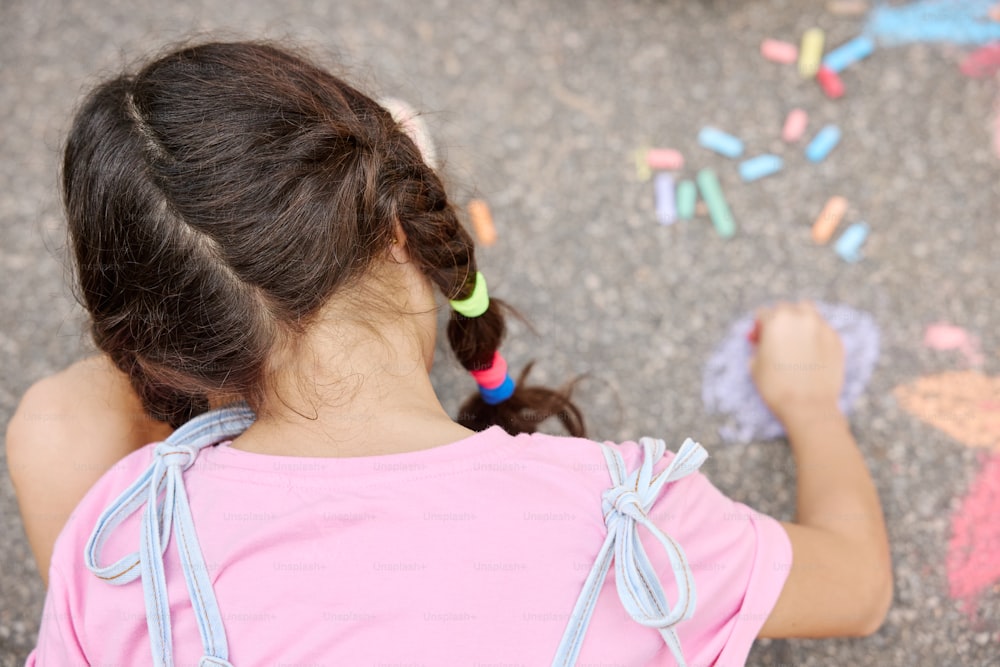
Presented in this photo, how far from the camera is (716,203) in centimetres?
169

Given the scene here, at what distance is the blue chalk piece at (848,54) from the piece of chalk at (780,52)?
68 millimetres

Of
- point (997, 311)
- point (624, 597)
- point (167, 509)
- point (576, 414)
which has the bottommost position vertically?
point (997, 311)

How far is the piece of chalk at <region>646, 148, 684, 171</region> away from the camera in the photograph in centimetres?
173

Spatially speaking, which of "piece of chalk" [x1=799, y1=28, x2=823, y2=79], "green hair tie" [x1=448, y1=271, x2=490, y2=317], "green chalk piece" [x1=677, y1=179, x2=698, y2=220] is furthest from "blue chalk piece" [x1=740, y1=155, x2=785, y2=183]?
"green hair tie" [x1=448, y1=271, x2=490, y2=317]

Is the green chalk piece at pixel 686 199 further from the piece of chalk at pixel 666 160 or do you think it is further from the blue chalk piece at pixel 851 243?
the blue chalk piece at pixel 851 243

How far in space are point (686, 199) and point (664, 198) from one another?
0.14 feet

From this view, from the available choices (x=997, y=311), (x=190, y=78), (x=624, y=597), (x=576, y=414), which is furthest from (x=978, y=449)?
(x=190, y=78)

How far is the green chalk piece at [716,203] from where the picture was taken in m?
1.67

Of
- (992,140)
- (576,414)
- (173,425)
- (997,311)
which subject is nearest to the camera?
(173,425)

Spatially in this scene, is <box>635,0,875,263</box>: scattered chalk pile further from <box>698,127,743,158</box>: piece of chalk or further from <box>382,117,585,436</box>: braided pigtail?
<box>382,117,585,436</box>: braided pigtail

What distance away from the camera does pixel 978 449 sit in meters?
1.50

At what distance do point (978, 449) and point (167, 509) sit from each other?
1.35m

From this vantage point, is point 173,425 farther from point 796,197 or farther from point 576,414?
point 796,197

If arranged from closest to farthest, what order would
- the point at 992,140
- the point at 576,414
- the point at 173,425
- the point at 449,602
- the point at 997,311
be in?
the point at 449,602 < the point at 173,425 < the point at 576,414 < the point at 997,311 < the point at 992,140
